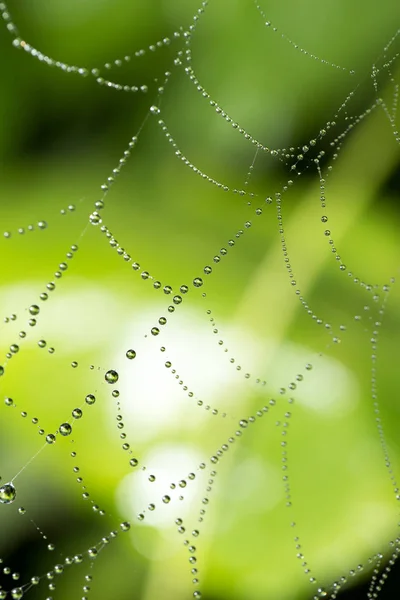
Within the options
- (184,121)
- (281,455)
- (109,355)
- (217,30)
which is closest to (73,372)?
(109,355)

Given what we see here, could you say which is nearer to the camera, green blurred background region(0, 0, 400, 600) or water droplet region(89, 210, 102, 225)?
water droplet region(89, 210, 102, 225)

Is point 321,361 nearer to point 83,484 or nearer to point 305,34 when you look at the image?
point 83,484

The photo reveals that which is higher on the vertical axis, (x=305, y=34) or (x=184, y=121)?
(x=305, y=34)

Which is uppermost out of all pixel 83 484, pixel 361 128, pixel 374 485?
pixel 361 128

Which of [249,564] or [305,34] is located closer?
[249,564]

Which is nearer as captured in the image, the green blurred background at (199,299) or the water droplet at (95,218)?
the water droplet at (95,218)

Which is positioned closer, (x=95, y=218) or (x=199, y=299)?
(x=95, y=218)
